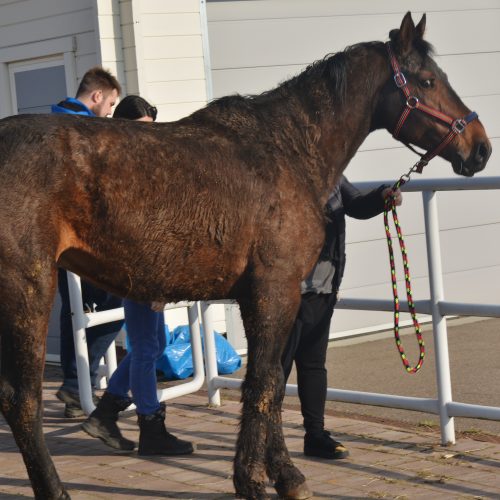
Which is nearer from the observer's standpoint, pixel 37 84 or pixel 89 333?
pixel 89 333

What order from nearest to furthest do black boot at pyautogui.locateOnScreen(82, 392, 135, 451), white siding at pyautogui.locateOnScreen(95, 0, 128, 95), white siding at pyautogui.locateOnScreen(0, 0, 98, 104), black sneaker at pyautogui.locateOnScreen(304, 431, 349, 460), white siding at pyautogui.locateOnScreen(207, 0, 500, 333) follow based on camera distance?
1. black sneaker at pyautogui.locateOnScreen(304, 431, 349, 460)
2. black boot at pyautogui.locateOnScreen(82, 392, 135, 451)
3. white siding at pyautogui.locateOnScreen(95, 0, 128, 95)
4. white siding at pyautogui.locateOnScreen(0, 0, 98, 104)
5. white siding at pyautogui.locateOnScreen(207, 0, 500, 333)

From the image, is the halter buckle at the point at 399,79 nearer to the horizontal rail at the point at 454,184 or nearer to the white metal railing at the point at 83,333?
the horizontal rail at the point at 454,184

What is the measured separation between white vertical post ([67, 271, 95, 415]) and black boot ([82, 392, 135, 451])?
1.94 ft

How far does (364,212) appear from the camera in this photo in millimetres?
5945

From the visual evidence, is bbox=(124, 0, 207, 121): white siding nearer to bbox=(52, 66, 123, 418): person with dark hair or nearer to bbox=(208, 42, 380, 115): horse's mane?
bbox=(52, 66, 123, 418): person with dark hair

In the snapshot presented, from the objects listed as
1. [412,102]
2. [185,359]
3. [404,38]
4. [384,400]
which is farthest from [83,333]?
[404,38]

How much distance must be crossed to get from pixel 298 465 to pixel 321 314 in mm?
804

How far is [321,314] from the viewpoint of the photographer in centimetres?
599

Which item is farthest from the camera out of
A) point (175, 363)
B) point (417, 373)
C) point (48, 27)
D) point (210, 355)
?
point (48, 27)

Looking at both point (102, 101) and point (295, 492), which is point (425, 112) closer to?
point (295, 492)

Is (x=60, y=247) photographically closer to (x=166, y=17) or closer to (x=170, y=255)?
(x=170, y=255)

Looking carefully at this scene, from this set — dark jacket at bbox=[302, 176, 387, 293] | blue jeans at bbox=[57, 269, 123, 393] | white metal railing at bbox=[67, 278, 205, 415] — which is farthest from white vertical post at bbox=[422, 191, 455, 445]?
blue jeans at bbox=[57, 269, 123, 393]

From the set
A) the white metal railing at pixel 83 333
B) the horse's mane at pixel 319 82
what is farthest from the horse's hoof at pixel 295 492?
the white metal railing at pixel 83 333

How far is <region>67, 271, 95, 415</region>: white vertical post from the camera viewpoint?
23.3 ft
